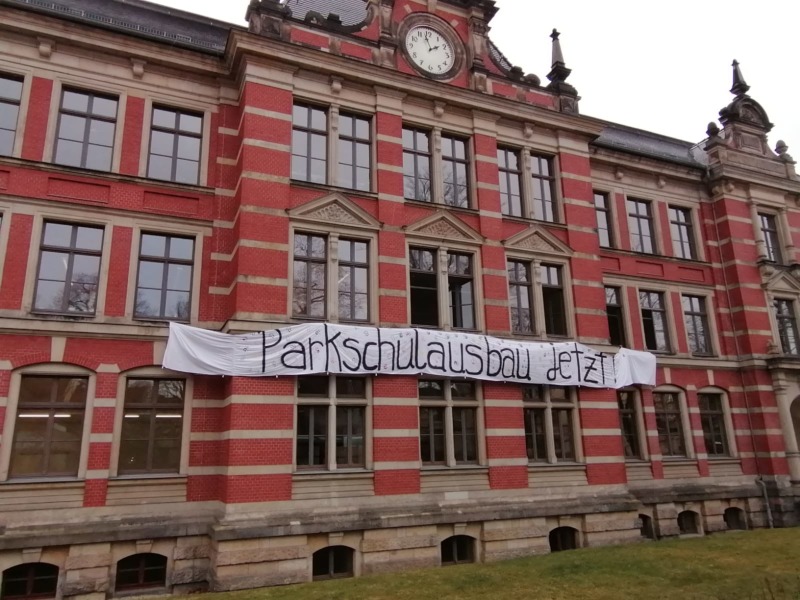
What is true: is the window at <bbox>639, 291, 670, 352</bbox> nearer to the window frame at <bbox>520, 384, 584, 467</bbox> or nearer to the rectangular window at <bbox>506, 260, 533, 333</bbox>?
the window frame at <bbox>520, 384, 584, 467</bbox>

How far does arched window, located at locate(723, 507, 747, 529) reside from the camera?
18922 mm

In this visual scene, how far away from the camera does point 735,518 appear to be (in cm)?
1905

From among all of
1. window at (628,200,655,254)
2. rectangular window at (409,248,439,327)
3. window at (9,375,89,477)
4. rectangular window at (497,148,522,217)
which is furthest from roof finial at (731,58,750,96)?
window at (9,375,89,477)

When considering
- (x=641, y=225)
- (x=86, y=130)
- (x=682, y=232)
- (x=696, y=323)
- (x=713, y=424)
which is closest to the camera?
(x=86, y=130)

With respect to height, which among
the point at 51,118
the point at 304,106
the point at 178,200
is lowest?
the point at 178,200

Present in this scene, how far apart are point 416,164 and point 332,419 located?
7.24m

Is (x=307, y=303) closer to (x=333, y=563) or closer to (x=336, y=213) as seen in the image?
(x=336, y=213)

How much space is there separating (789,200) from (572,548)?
1634 cm

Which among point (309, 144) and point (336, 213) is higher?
point (309, 144)

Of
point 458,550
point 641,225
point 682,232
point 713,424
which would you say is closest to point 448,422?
point 458,550

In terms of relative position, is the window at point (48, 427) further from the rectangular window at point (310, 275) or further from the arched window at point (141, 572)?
the rectangular window at point (310, 275)

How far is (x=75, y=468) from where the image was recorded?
40.5 feet

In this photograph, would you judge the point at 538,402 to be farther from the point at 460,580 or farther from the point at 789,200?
the point at 789,200

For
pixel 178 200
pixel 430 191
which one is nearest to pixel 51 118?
pixel 178 200
